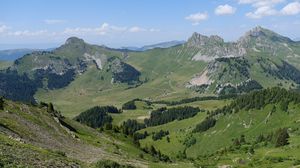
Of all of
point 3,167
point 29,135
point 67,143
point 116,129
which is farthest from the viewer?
point 116,129

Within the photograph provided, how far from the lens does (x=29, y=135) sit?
7306cm

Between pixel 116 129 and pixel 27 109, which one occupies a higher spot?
pixel 27 109

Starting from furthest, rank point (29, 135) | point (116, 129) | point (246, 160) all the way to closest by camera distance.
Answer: point (116, 129), point (246, 160), point (29, 135)

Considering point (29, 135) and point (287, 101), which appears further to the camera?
point (287, 101)

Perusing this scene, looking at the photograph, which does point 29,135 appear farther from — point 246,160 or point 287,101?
point 287,101

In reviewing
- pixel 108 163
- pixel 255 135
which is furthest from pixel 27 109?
pixel 255 135

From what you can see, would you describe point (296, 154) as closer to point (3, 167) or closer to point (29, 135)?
point (29, 135)

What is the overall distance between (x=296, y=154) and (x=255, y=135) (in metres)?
73.3

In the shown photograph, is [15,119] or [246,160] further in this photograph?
[246,160]

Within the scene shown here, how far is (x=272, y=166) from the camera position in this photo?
95625 mm

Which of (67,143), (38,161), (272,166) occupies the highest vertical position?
(38,161)

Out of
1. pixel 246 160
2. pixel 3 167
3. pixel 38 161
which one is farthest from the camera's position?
pixel 246 160

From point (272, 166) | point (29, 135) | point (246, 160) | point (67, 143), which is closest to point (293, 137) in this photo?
point (246, 160)

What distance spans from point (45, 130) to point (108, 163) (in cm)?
3735
